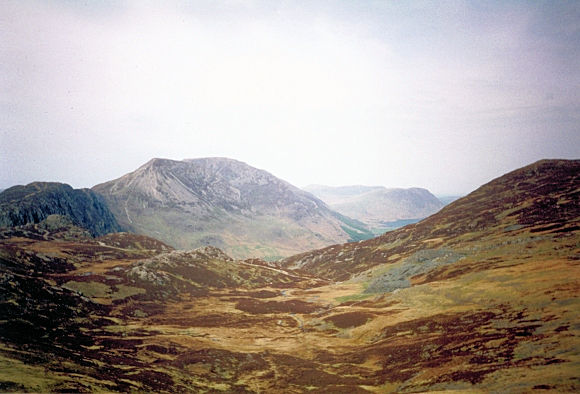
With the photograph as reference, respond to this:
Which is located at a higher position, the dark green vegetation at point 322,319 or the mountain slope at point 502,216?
the mountain slope at point 502,216

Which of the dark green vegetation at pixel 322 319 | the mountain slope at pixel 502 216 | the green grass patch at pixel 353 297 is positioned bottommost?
the green grass patch at pixel 353 297

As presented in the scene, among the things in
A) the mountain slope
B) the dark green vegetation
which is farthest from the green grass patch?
the mountain slope

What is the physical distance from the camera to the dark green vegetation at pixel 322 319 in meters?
41.9

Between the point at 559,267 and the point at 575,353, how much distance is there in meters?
50.0

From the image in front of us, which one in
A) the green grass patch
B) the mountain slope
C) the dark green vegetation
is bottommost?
the green grass patch

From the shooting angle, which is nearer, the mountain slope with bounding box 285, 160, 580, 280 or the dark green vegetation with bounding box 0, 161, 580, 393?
the dark green vegetation with bounding box 0, 161, 580, 393

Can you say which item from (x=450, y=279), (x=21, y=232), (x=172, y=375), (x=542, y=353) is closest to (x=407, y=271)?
(x=450, y=279)

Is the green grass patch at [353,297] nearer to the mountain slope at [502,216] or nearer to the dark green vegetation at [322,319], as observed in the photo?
the dark green vegetation at [322,319]

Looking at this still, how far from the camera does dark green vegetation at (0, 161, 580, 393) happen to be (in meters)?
41.9

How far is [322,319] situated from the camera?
94062 millimetres

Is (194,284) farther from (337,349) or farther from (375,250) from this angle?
(375,250)

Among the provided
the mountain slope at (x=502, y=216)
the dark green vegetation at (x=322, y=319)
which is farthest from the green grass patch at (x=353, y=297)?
the mountain slope at (x=502, y=216)

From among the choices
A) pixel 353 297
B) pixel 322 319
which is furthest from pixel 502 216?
pixel 322 319

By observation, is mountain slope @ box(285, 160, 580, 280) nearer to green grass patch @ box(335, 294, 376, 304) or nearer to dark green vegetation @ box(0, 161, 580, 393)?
dark green vegetation @ box(0, 161, 580, 393)
